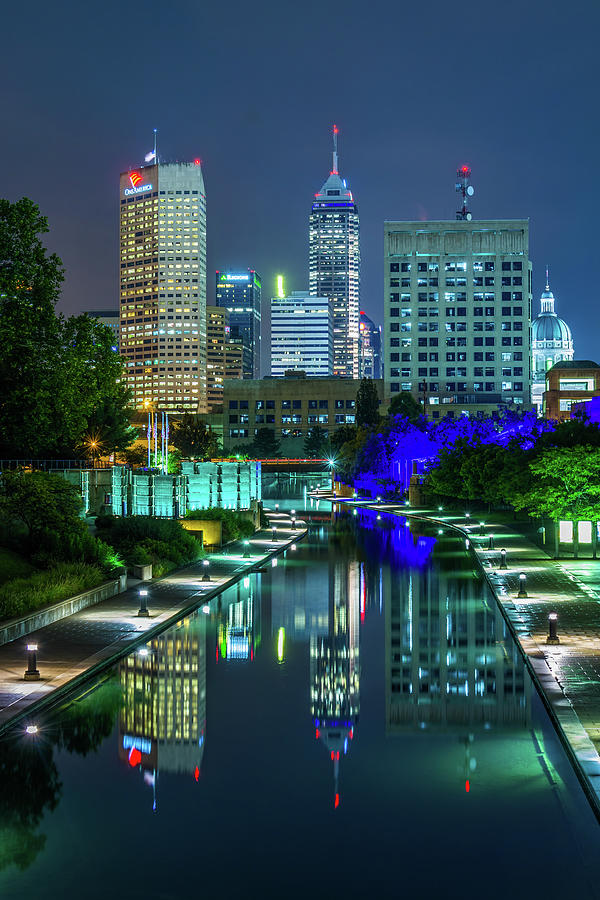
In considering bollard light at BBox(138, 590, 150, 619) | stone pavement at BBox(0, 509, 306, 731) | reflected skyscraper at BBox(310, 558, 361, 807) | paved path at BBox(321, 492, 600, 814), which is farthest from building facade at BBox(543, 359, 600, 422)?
bollard light at BBox(138, 590, 150, 619)

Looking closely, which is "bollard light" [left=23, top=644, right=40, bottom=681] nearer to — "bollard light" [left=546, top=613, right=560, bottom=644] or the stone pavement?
the stone pavement

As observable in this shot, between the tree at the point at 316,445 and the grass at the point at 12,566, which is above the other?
the tree at the point at 316,445

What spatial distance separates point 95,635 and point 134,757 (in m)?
7.70

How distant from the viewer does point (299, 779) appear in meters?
12.9

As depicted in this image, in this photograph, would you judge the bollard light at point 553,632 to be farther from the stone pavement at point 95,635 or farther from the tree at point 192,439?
the tree at point 192,439

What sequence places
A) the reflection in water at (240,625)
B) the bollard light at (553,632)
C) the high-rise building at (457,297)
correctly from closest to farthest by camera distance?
the bollard light at (553,632), the reflection in water at (240,625), the high-rise building at (457,297)

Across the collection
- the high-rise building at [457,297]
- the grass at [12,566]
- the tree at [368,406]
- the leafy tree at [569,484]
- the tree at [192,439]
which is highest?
the high-rise building at [457,297]

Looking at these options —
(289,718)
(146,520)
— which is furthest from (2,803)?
(146,520)

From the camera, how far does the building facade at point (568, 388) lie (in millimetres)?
147125

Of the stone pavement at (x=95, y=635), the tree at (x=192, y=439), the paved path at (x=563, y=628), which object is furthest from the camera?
the tree at (x=192, y=439)

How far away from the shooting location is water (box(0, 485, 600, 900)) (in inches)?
392

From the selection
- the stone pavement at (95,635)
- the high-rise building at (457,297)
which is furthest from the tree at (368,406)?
the stone pavement at (95,635)

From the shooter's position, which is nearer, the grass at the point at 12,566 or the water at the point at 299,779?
the water at the point at 299,779

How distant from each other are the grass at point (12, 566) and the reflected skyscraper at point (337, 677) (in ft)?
28.9
